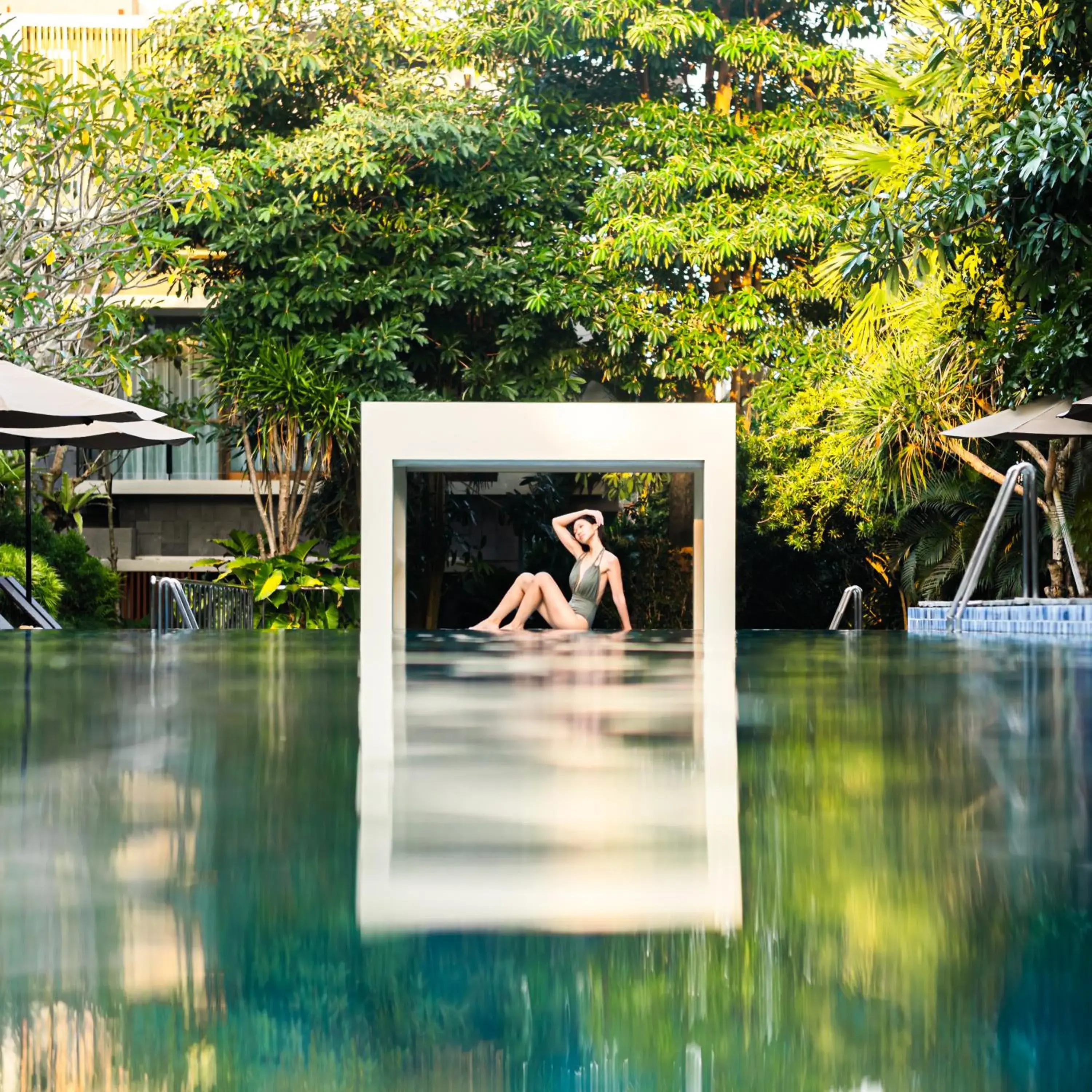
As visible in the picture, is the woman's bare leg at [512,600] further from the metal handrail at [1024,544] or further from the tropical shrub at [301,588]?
the tropical shrub at [301,588]

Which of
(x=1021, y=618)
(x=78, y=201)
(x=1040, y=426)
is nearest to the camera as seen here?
(x=1021, y=618)

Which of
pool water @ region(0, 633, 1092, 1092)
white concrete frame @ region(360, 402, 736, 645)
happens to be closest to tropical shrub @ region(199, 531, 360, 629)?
white concrete frame @ region(360, 402, 736, 645)

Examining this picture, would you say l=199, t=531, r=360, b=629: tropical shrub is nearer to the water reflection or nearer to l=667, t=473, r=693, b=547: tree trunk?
l=667, t=473, r=693, b=547: tree trunk

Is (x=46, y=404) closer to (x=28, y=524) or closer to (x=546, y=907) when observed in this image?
(x=28, y=524)

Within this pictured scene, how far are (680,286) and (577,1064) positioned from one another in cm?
1823

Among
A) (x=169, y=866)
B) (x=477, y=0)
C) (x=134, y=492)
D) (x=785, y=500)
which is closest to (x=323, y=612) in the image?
(x=785, y=500)

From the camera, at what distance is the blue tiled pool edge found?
9.25 m

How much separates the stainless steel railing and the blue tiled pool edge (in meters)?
5.76

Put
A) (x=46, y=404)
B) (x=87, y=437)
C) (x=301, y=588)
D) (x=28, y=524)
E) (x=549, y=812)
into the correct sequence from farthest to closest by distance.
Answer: (x=301, y=588) < (x=87, y=437) < (x=28, y=524) < (x=46, y=404) < (x=549, y=812)

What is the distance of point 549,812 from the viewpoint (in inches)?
72.5

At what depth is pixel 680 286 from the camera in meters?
18.6

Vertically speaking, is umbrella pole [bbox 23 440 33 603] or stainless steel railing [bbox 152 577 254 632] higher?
umbrella pole [bbox 23 440 33 603]

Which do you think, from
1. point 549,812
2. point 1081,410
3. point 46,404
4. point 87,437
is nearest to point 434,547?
point 87,437

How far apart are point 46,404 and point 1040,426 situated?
25.7 feet
